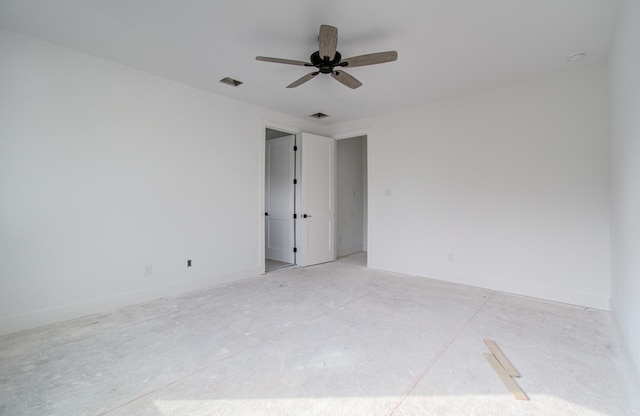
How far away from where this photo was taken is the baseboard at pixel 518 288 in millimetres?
3117

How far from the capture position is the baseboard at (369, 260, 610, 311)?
10.2 ft

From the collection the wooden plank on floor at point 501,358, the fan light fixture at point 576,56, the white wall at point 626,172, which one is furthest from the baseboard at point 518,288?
the fan light fixture at point 576,56

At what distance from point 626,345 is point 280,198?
4.77 metres

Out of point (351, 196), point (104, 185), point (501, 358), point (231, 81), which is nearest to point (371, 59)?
point (231, 81)

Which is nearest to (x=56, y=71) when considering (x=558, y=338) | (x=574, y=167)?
(x=558, y=338)

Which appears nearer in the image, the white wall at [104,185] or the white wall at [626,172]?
the white wall at [626,172]

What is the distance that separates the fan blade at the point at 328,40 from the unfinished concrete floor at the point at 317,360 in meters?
2.43

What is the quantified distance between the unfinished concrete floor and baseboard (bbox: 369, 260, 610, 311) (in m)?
0.16

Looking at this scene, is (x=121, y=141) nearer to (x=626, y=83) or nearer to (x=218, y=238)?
(x=218, y=238)

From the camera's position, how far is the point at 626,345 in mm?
2178

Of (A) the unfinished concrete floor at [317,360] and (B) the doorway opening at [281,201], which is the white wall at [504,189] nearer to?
(A) the unfinished concrete floor at [317,360]

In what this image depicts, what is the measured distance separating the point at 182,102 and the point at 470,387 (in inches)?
163

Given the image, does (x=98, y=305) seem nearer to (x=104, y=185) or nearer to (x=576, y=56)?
(x=104, y=185)

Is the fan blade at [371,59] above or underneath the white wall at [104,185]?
above
